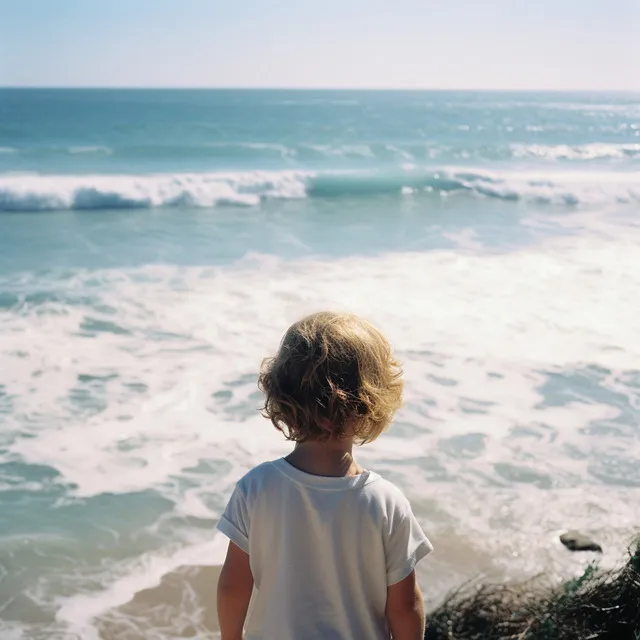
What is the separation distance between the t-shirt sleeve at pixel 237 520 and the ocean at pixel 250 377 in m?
2.35

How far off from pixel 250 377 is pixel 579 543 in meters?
3.43

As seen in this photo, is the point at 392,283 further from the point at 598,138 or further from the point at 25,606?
the point at 598,138

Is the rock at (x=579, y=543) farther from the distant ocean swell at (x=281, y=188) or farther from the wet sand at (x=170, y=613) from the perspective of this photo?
the distant ocean swell at (x=281, y=188)

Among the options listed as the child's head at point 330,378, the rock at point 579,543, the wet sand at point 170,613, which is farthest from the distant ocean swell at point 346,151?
the child's head at point 330,378

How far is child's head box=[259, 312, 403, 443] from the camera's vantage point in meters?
1.53

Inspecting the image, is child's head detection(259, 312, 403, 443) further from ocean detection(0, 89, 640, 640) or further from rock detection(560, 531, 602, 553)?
rock detection(560, 531, 602, 553)

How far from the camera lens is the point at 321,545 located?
1.58 meters

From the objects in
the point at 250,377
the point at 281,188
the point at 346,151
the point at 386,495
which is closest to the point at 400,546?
the point at 386,495

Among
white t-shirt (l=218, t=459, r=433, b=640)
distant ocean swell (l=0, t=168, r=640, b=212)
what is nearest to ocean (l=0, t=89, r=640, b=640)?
distant ocean swell (l=0, t=168, r=640, b=212)

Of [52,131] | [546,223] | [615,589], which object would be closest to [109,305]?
[615,589]

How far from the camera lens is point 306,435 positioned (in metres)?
1.59

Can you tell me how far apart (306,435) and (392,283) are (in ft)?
30.4

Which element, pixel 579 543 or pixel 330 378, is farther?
pixel 579 543

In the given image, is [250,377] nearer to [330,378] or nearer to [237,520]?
[237,520]
